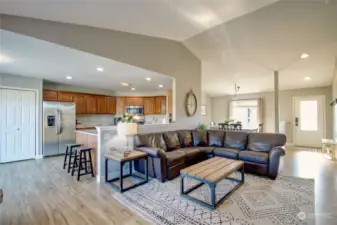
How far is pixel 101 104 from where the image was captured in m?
7.20

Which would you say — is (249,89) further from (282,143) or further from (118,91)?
(118,91)

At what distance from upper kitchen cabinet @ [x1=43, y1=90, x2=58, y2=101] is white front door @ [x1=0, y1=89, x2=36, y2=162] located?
0.36 m

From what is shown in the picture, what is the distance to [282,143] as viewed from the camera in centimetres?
397

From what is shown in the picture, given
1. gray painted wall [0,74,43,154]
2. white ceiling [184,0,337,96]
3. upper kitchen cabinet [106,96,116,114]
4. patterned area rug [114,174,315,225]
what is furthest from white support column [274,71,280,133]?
gray painted wall [0,74,43,154]

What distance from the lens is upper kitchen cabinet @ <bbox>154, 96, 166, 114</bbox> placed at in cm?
766

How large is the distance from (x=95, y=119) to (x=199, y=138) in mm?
4536

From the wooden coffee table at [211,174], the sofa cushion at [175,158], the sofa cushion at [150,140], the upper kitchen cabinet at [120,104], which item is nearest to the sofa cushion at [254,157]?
the wooden coffee table at [211,174]

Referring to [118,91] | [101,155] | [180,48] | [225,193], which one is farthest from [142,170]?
[118,91]

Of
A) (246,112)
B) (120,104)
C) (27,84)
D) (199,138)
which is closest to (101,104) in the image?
(120,104)

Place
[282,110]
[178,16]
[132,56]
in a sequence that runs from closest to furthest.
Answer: [178,16] → [132,56] → [282,110]

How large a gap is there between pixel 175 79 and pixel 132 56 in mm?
1514

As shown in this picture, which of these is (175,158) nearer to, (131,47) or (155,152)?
(155,152)

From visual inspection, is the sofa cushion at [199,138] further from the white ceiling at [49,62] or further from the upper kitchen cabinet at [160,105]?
the upper kitchen cabinet at [160,105]

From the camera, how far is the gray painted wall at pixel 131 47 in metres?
2.62
